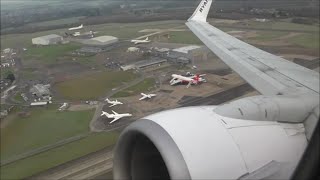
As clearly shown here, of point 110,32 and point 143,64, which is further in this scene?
point 110,32

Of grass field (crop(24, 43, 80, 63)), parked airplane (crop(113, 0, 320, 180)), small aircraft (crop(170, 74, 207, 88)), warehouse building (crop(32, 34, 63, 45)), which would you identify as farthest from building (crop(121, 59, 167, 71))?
parked airplane (crop(113, 0, 320, 180))

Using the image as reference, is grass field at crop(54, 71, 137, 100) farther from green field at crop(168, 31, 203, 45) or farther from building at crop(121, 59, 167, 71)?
green field at crop(168, 31, 203, 45)

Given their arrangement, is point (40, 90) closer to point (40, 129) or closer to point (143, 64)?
point (40, 129)

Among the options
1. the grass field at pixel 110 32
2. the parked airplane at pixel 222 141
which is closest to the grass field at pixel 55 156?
the parked airplane at pixel 222 141

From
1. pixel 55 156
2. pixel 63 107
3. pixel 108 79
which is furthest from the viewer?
pixel 108 79

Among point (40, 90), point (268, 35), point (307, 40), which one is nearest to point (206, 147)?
point (40, 90)

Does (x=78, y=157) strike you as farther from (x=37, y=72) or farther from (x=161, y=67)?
(x=37, y=72)

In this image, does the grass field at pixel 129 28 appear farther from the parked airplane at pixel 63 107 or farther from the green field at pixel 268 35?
the parked airplane at pixel 63 107
